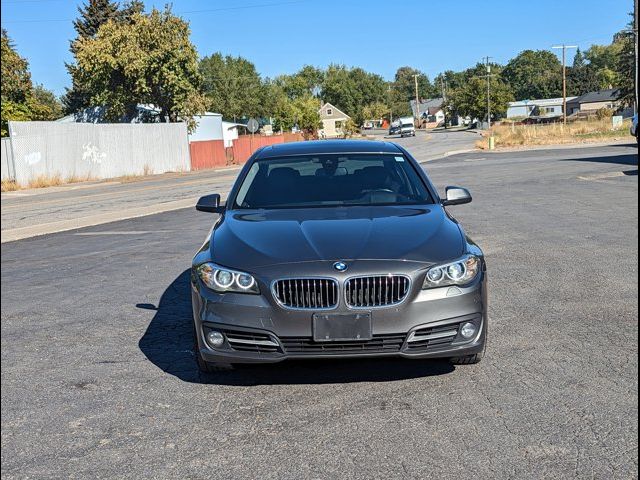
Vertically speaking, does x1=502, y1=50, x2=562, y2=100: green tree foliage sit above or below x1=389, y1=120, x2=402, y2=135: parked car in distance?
above

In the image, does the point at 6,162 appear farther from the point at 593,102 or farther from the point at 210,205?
the point at 593,102

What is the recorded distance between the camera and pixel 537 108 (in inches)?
5084

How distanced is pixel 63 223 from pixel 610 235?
9658 mm

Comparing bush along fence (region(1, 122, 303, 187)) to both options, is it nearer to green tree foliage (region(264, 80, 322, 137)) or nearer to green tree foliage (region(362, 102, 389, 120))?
green tree foliage (region(264, 80, 322, 137))

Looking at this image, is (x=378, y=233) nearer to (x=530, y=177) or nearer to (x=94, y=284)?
(x=94, y=284)

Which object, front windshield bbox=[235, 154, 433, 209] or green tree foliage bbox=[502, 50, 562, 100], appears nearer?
front windshield bbox=[235, 154, 433, 209]

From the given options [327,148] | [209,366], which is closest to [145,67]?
[327,148]

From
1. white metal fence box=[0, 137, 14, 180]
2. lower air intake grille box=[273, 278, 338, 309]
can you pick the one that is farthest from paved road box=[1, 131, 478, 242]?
lower air intake grille box=[273, 278, 338, 309]

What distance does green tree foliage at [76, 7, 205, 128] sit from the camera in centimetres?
4331

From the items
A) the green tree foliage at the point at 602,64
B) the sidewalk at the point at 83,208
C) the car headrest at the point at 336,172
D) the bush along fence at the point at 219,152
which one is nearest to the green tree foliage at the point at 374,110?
the green tree foliage at the point at 602,64

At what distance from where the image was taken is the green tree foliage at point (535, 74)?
144875mm

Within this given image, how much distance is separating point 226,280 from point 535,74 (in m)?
153

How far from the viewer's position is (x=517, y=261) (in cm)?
849

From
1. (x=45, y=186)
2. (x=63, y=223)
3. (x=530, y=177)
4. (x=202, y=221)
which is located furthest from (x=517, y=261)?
(x=45, y=186)
